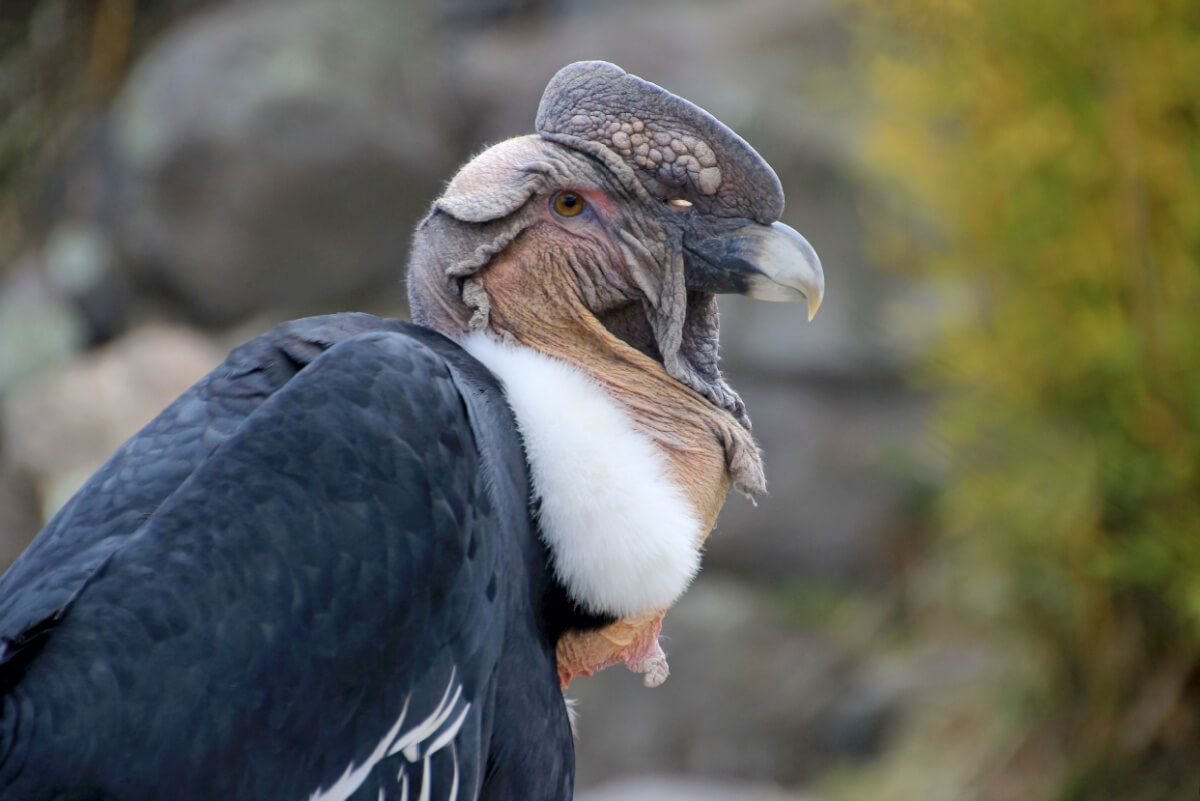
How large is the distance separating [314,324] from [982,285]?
3.97 metres

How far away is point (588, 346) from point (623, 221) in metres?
0.23

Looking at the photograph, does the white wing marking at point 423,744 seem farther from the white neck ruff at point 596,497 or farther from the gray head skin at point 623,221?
the gray head skin at point 623,221

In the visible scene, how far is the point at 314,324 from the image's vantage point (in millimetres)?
2166

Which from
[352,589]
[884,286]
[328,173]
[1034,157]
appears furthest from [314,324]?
[328,173]

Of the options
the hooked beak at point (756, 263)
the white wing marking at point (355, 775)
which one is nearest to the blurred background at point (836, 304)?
the hooked beak at point (756, 263)

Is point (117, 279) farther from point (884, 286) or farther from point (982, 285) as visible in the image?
point (982, 285)

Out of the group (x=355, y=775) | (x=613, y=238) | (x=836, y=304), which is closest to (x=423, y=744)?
(x=355, y=775)

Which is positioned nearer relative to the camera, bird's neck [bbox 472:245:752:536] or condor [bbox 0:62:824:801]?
condor [bbox 0:62:824:801]

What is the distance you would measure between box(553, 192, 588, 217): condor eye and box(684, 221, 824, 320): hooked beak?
0.21 metres

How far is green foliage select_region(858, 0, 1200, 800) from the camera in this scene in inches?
186

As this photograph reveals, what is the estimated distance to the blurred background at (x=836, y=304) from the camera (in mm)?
4848

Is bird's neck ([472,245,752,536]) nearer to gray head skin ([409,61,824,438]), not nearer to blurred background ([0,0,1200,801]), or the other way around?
gray head skin ([409,61,824,438])

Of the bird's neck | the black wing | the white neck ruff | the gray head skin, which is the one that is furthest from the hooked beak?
the black wing

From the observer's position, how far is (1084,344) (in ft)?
16.1
